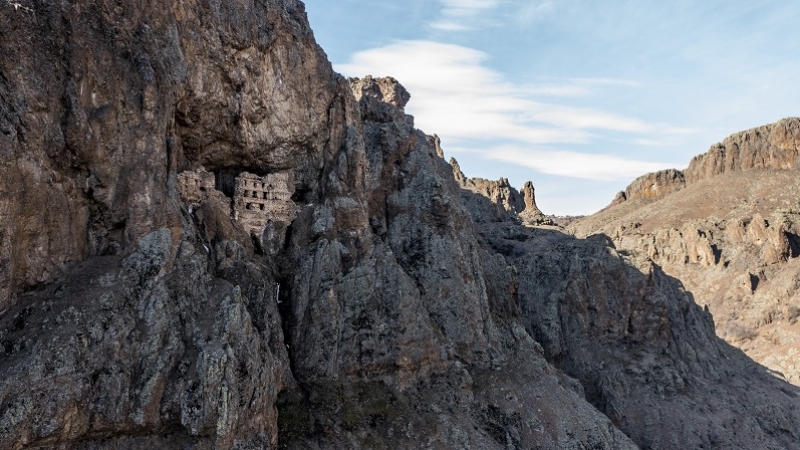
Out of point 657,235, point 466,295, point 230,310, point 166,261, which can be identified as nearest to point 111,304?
point 166,261

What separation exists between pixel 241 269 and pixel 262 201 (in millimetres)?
6930

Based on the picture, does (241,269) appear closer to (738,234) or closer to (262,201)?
(262,201)

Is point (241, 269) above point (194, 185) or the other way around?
the other way around

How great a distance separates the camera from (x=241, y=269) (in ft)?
114

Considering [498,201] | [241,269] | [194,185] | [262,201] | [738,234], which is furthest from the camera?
[738,234]

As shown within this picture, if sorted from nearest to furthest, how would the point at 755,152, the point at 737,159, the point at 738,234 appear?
the point at 738,234 → the point at 755,152 → the point at 737,159

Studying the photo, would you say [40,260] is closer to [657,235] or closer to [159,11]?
[159,11]

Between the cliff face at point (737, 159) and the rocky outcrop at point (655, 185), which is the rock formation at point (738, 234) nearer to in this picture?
the cliff face at point (737, 159)

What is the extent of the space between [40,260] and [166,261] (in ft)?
18.2

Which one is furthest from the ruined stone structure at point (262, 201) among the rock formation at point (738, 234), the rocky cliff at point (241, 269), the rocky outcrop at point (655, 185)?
the rocky outcrop at point (655, 185)

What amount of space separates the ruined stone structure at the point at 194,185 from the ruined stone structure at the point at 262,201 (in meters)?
2.52

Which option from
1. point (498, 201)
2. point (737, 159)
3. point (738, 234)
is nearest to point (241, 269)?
point (498, 201)

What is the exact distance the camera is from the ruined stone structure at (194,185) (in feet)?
118

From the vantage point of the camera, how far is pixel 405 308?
39094 mm
